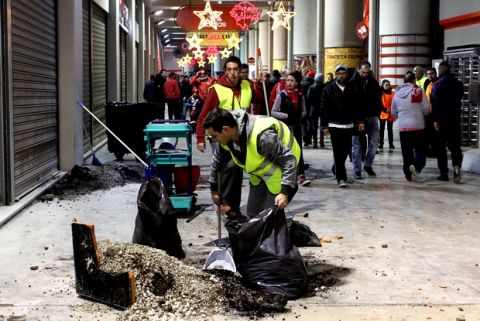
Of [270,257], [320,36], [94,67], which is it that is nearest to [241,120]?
[270,257]

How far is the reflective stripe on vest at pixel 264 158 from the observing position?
5871 mm

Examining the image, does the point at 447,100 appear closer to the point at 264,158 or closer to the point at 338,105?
the point at 338,105

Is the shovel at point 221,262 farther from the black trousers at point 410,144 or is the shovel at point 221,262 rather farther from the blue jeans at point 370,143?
the black trousers at point 410,144

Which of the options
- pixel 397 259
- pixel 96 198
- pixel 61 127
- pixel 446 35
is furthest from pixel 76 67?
pixel 446 35

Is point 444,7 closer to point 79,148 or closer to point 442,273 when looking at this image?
point 79,148

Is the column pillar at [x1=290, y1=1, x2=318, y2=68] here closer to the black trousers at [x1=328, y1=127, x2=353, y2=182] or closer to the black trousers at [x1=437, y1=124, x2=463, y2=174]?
the black trousers at [x1=437, y1=124, x2=463, y2=174]

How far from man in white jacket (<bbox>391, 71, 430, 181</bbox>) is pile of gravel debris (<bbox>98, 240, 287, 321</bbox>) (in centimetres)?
708

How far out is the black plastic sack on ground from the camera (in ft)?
18.7

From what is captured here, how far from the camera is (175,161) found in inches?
357

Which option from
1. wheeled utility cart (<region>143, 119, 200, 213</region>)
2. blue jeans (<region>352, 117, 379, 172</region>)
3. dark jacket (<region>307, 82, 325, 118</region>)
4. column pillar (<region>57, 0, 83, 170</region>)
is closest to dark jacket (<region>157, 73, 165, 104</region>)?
dark jacket (<region>307, 82, 325, 118</region>)

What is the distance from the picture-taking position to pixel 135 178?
12.5 metres

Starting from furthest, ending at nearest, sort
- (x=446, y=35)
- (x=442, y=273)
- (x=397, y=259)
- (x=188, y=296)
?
(x=446, y=35) → (x=397, y=259) → (x=442, y=273) → (x=188, y=296)

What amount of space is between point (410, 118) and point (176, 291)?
7556 mm

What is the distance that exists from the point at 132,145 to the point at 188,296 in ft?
30.0
